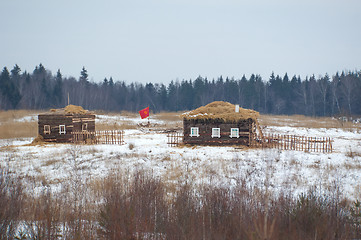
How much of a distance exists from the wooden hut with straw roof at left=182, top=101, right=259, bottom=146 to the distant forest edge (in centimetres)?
5376

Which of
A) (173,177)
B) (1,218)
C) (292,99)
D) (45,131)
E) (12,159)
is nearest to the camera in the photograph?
(1,218)

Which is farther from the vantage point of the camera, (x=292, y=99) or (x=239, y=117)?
(x=292, y=99)

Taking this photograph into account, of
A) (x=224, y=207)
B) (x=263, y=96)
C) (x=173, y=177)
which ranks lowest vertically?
(x=173, y=177)

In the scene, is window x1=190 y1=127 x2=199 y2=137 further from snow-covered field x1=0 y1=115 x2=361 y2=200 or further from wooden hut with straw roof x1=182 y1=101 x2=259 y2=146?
snow-covered field x1=0 y1=115 x2=361 y2=200

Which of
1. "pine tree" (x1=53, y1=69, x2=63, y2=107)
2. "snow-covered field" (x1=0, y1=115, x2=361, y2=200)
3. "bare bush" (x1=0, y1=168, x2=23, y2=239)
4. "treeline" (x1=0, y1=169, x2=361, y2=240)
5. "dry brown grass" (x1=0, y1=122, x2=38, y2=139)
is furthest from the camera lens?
"pine tree" (x1=53, y1=69, x2=63, y2=107)

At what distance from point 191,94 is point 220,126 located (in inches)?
2440

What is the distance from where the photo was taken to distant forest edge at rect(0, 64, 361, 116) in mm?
66625

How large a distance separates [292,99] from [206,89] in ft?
87.5

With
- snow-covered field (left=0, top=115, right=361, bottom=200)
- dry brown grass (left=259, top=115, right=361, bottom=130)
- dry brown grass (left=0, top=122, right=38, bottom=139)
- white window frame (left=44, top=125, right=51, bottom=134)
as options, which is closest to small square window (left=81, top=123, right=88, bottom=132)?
white window frame (left=44, top=125, right=51, bottom=134)

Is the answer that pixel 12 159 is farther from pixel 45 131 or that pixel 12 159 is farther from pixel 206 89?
pixel 206 89

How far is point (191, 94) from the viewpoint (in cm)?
8281

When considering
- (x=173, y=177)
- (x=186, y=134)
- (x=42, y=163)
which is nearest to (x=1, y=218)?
(x=173, y=177)

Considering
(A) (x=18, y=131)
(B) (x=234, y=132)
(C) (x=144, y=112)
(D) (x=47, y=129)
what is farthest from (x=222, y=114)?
(A) (x=18, y=131)

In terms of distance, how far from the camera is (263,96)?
80062 mm
